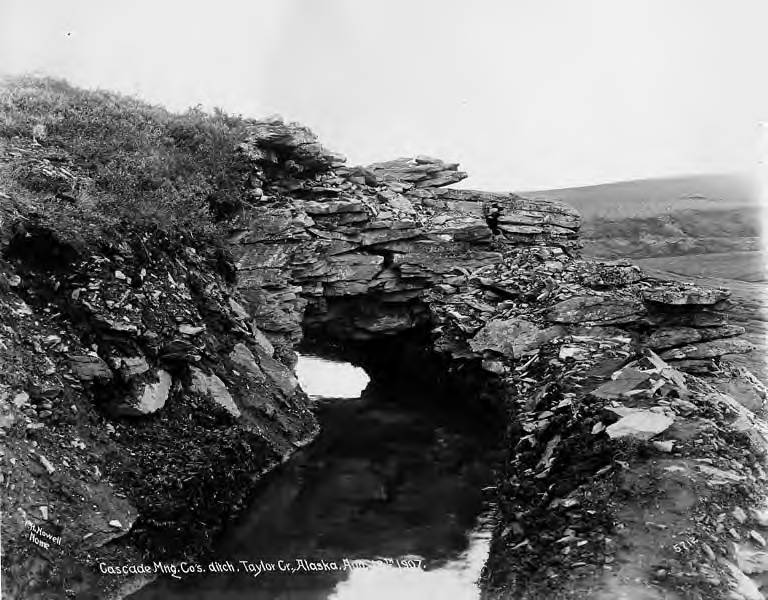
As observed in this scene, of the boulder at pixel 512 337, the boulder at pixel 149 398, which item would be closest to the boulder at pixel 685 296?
the boulder at pixel 512 337

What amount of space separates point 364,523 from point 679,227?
56.3 meters

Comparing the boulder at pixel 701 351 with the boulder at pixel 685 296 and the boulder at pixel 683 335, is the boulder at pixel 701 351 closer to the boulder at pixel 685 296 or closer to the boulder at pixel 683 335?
the boulder at pixel 683 335

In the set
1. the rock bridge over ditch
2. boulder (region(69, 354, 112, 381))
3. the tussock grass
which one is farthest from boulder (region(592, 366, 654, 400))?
the tussock grass

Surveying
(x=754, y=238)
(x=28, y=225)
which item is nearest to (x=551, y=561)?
(x=28, y=225)

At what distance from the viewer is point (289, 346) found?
2464 centimetres

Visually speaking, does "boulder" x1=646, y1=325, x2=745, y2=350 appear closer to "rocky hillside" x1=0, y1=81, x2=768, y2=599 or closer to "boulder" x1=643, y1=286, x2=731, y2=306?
"rocky hillside" x1=0, y1=81, x2=768, y2=599

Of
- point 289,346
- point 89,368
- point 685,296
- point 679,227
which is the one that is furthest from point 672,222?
point 89,368

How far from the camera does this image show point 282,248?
82.2ft

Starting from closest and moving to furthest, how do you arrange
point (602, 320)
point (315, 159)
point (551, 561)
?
point (551, 561) → point (602, 320) → point (315, 159)

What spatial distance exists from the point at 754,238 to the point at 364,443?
47032 mm

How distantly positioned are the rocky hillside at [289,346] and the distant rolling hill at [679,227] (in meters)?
23.4

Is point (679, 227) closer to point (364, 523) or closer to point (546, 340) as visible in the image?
point (546, 340)

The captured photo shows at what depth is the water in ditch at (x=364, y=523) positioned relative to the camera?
1324 cm

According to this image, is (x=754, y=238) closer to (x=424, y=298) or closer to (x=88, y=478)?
(x=424, y=298)
